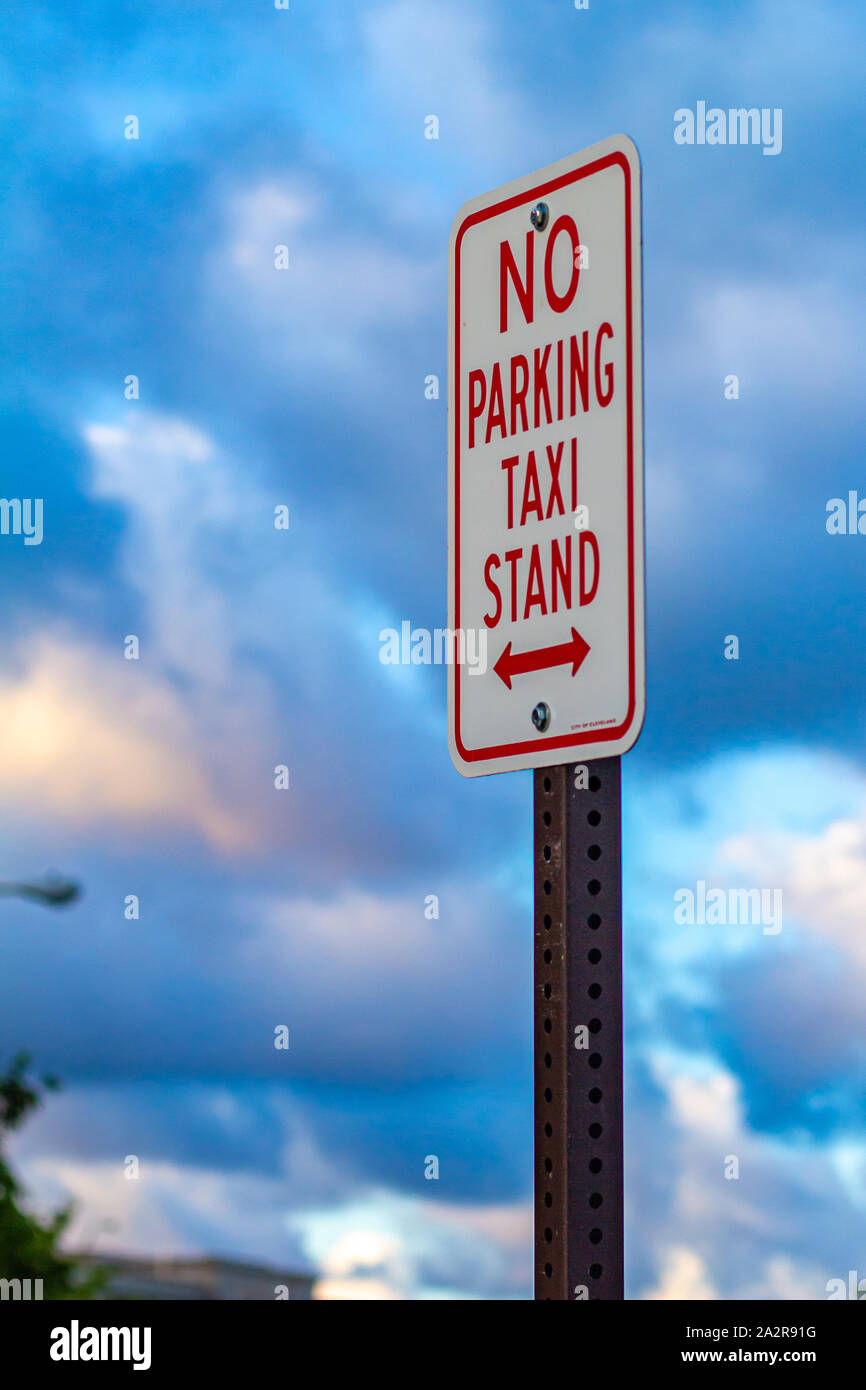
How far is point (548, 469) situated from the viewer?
4145 mm

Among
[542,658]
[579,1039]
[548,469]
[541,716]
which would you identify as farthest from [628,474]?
[579,1039]

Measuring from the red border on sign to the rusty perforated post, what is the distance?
150 mm

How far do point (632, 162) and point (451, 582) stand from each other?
1250mm

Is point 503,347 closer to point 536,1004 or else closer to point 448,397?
point 448,397

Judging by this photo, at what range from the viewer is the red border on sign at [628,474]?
12.5ft

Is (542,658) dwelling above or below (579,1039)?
above

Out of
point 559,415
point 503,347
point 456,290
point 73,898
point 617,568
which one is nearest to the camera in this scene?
point 617,568

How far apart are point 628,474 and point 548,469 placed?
355 mm

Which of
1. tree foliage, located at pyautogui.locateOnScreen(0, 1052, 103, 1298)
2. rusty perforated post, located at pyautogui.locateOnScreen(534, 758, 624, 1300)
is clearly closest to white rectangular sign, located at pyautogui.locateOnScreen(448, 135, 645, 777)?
rusty perforated post, located at pyautogui.locateOnScreen(534, 758, 624, 1300)

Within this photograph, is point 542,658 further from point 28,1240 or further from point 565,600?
point 28,1240

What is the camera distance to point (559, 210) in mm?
4297

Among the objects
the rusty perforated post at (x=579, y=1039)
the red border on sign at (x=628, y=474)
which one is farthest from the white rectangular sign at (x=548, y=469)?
the rusty perforated post at (x=579, y=1039)

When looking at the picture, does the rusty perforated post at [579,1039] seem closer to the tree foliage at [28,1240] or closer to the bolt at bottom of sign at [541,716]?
the bolt at bottom of sign at [541,716]
